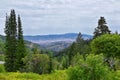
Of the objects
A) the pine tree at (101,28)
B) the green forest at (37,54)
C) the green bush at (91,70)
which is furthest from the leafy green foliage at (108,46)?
the green bush at (91,70)

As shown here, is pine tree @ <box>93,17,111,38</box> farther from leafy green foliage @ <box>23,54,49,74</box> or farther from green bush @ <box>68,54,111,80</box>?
green bush @ <box>68,54,111,80</box>

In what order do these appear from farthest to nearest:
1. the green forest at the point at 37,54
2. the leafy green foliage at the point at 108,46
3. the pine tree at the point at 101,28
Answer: the pine tree at the point at 101,28 → the leafy green foliage at the point at 108,46 → the green forest at the point at 37,54

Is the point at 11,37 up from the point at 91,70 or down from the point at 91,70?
up

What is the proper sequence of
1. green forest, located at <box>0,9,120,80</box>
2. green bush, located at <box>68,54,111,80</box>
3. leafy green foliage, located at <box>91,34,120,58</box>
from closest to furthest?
green bush, located at <box>68,54,111,80</box> < green forest, located at <box>0,9,120,80</box> < leafy green foliage, located at <box>91,34,120,58</box>

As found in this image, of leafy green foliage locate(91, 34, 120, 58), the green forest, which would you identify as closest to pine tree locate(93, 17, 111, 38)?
the green forest

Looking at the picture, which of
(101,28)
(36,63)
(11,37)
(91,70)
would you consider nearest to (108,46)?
(101,28)

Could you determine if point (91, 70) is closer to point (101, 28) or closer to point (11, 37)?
point (101, 28)

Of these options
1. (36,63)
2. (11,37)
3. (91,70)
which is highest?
(11,37)

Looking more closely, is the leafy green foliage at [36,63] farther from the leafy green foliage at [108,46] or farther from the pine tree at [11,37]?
the leafy green foliage at [108,46]

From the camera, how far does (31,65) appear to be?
10081 centimetres

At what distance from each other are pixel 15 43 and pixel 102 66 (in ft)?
224

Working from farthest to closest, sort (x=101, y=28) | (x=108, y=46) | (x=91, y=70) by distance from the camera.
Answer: (x=101, y=28) < (x=108, y=46) < (x=91, y=70)

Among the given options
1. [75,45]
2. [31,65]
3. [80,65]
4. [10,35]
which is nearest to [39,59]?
[31,65]

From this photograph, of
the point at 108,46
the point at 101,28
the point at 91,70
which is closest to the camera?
the point at 91,70
